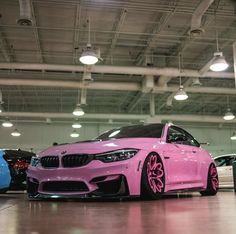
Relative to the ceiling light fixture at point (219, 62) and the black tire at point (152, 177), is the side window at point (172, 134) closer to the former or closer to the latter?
the black tire at point (152, 177)

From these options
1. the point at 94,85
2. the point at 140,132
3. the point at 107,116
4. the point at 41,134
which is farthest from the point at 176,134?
the point at 41,134

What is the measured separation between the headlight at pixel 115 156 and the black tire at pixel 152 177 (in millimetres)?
250

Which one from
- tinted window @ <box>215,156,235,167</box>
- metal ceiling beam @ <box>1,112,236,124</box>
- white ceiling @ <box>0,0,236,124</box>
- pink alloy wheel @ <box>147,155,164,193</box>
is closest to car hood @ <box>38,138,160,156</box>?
pink alloy wheel @ <box>147,155,164,193</box>

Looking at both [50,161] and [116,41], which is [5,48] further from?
[50,161]

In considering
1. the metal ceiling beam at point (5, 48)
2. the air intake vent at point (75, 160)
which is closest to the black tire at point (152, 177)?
the air intake vent at point (75, 160)

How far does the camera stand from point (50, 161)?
5.10 m

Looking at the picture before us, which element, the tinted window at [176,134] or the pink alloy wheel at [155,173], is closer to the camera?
the pink alloy wheel at [155,173]

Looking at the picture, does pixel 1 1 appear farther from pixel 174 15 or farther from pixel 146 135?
pixel 146 135

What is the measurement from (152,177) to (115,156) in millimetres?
592

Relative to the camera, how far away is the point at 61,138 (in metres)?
25.5

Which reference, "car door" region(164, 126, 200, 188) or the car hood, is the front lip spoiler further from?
"car door" region(164, 126, 200, 188)

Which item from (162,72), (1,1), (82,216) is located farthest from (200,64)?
(82,216)

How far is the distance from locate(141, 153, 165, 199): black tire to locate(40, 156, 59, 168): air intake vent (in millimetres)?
1127

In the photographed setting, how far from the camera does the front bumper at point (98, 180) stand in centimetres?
454
